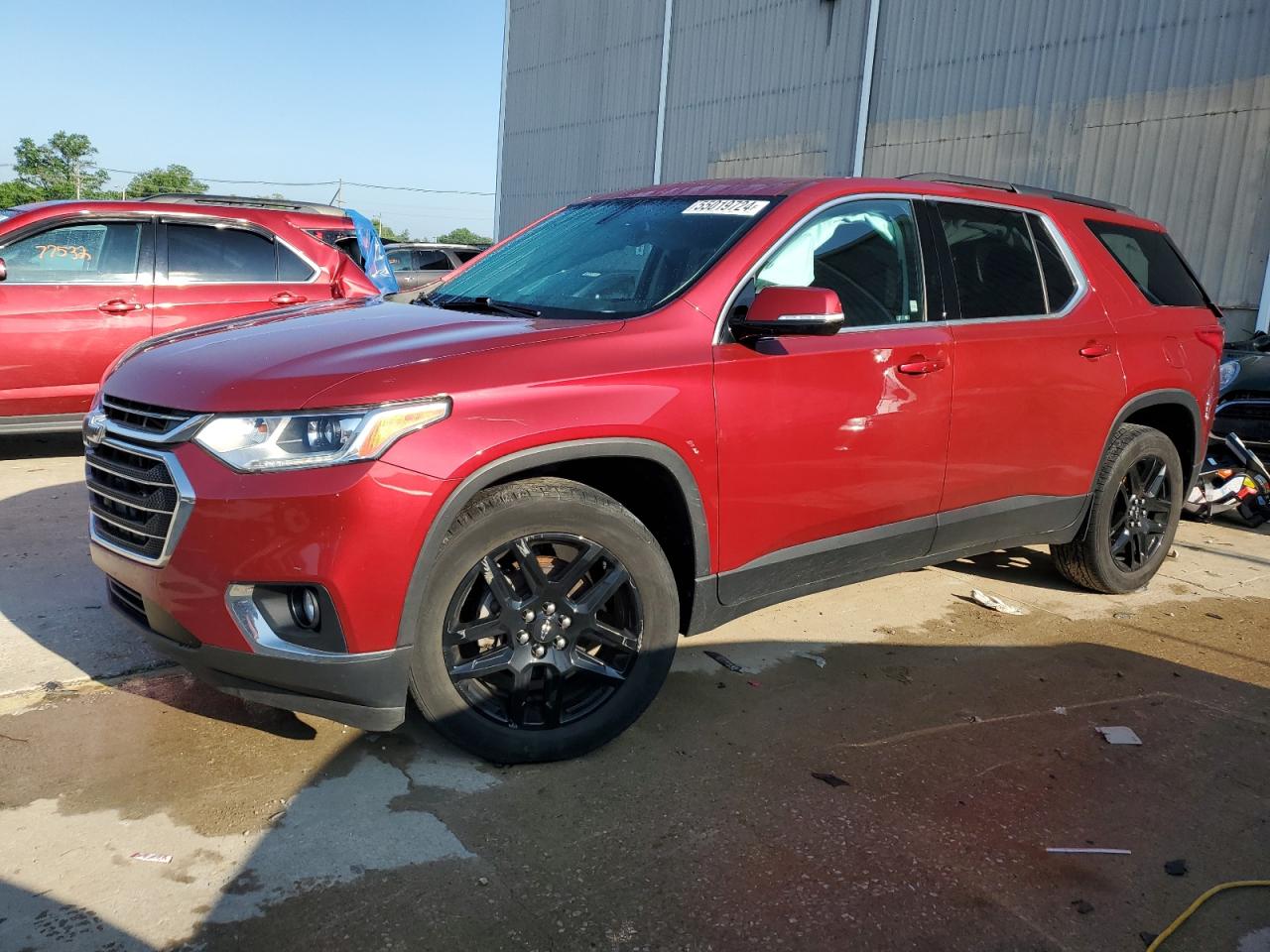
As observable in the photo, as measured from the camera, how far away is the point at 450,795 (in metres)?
2.90

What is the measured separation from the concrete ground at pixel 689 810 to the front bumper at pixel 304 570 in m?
0.38

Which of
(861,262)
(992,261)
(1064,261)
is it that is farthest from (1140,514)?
(861,262)

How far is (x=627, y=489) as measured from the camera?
331 centimetres

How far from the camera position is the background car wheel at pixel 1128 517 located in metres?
4.75

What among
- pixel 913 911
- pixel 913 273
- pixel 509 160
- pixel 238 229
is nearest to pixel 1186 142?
pixel 913 273

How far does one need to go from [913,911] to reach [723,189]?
258 centimetres

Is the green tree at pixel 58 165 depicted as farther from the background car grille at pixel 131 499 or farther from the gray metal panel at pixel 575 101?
the background car grille at pixel 131 499

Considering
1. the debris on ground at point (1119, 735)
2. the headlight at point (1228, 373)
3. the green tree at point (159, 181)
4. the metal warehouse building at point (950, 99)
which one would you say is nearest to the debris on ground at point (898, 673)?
the debris on ground at point (1119, 735)

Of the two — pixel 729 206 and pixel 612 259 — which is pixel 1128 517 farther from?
pixel 612 259

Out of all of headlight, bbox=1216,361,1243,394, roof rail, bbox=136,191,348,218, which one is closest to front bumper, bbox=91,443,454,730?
roof rail, bbox=136,191,348,218

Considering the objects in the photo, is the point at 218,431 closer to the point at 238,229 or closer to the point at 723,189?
the point at 723,189

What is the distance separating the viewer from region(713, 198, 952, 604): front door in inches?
129

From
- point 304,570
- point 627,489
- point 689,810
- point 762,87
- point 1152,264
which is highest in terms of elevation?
point 762,87

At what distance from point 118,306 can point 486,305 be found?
4429 mm
